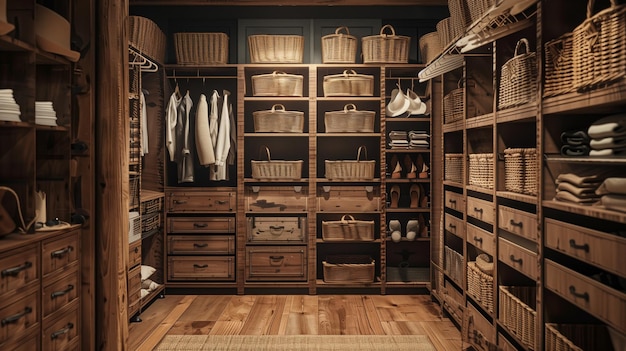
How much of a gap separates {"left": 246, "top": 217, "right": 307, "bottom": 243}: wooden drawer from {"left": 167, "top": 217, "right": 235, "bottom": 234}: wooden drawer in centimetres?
21

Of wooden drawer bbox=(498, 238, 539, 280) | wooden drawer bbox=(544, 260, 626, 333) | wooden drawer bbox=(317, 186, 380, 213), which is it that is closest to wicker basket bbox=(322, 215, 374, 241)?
wooden drawer bbox=(317, 186, 380, 213)

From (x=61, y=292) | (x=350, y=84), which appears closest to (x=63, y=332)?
(x=61, y=292)

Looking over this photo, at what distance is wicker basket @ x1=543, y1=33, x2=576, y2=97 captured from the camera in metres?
2.60

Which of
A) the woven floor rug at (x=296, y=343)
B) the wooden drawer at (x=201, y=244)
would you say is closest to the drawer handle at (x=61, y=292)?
the woven floor rug at (x=296, y=343)

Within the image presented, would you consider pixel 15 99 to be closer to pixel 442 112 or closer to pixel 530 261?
pixel 530 261

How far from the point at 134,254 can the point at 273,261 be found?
149 cm

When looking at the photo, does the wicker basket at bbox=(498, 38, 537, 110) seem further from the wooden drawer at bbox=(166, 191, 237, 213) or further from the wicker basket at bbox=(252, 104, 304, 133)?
the wooden drawer at bbox=(166, 191, 237, 213)

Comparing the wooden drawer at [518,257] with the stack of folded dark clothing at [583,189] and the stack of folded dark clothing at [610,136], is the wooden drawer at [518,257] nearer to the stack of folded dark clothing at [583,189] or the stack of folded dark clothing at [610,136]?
the stack of folded dark clothing at [583,189]

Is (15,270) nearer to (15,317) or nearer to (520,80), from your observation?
(15,317)

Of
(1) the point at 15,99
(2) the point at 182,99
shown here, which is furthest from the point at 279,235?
(1) the point at 15,99

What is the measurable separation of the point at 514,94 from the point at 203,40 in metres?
3.38

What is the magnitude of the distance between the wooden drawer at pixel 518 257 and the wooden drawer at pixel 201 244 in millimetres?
2931

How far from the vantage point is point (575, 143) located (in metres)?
2.68

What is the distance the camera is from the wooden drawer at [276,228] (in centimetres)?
573
